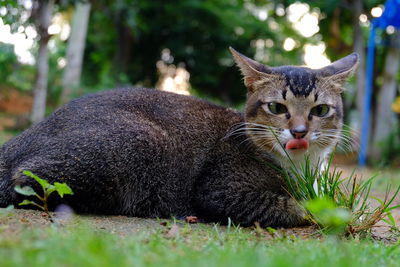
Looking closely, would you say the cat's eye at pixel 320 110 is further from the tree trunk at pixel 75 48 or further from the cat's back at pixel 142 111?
the tree trunk at pixel 75 48

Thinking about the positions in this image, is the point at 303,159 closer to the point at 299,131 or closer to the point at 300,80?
the point at 299,131

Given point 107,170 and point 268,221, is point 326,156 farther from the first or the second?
point 107,170

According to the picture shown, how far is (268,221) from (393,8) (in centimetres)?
662

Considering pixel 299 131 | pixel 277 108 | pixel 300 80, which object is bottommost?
pixel 299 131

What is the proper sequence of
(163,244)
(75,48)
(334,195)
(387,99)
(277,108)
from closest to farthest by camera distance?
(163,244)
(334,195)
(277,108)
(387,99)
(75,48)

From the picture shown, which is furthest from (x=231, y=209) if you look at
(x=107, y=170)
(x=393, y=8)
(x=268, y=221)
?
(x=393, y=8)

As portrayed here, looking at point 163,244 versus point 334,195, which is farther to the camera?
point 334,195

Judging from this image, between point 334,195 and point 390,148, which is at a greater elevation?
point 390,148

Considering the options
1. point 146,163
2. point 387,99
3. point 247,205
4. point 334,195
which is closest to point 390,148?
point 387,99

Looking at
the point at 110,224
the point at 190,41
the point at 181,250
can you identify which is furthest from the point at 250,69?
the point at 190,41

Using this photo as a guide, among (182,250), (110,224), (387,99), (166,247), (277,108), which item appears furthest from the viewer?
(387,99)

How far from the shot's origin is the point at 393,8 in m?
9.20

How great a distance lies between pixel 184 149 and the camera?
450 cm

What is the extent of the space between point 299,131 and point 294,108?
281 mm
